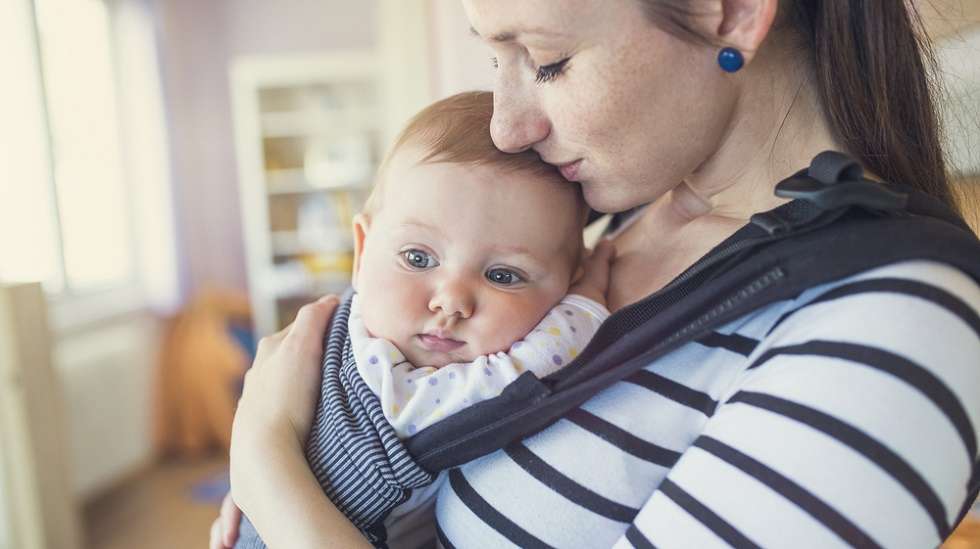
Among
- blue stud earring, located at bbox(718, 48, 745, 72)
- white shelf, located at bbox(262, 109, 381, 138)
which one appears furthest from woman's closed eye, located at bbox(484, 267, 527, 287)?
white shelf, located at bbox(262, 109, 381, 138)

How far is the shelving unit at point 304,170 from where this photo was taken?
17.9ft

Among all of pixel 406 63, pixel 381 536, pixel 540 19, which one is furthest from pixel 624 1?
pixel 406 63

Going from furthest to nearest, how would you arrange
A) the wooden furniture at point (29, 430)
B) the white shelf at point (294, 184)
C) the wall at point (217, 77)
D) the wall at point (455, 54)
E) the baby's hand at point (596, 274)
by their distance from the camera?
the wall at point (217, 77) < the white shelf at point (294, 184) < the wooden furniture at point (29, 430) < the wall at point (455, 54) < the baby's hand at point (596, 274)

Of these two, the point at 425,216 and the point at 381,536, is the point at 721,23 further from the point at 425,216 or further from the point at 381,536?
the point at 381,536

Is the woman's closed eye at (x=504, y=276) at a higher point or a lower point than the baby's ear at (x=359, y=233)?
lower

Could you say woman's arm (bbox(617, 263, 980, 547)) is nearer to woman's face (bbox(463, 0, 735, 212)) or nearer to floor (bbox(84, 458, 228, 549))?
woman's face (bbox(463, 0, 735, 212))

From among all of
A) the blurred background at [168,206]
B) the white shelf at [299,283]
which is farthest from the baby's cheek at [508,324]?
the white shelf at [299,283]

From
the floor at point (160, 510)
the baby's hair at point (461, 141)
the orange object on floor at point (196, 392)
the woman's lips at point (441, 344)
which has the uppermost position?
the baby's hair at point (461, 141)

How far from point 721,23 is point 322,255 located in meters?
4.99

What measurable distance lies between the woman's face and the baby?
0.27 feet

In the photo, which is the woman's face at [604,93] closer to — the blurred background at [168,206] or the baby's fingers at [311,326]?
the baby's fingers at [311,326]

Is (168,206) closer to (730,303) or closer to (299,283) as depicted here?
(299,283)

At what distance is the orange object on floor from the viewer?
4645 millimetres

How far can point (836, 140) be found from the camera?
2.90 feet
